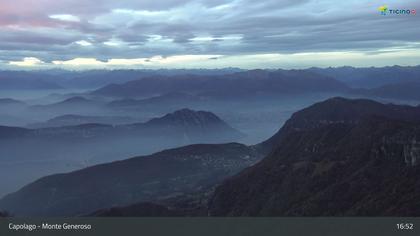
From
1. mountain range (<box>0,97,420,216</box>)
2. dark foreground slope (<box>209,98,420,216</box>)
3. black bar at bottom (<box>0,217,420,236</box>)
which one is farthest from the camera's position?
mountain range (<box>0,97,420,216</box>)

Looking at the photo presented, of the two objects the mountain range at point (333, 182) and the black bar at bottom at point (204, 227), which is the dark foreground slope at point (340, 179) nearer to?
the mountain range at point (333, 182)

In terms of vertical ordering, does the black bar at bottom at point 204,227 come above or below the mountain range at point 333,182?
above

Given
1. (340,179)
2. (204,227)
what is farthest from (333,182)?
(204,227)

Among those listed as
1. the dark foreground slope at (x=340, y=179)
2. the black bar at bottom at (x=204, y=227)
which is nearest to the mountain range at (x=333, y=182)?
the dark foreground slope at (x=340, y=179)

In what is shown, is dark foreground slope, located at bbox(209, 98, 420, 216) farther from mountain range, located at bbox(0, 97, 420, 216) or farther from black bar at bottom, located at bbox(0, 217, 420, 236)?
black bar at bottom, located at bbox(0, 217, 420, 236)

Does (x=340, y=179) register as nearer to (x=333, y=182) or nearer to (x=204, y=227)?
(x=333, y=182)

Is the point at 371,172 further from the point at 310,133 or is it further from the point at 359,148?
the point at 310,133

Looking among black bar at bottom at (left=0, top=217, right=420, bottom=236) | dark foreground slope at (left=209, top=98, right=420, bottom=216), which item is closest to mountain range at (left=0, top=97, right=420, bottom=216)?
dark foreground slope at (left=209, top=98, right=420, bottom=216)

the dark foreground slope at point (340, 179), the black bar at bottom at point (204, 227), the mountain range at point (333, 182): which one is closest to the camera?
the black bar at bottom at point (204, 227)
